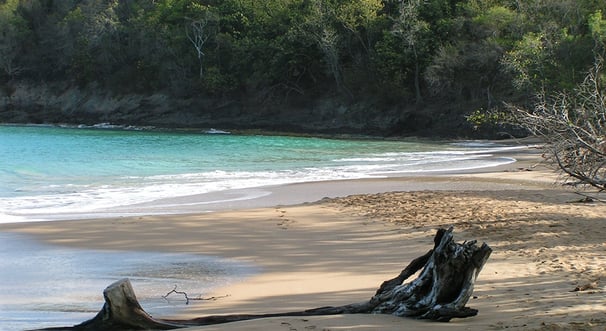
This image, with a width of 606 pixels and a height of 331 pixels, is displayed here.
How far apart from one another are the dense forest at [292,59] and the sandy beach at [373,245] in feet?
82.7

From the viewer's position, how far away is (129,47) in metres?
66.0

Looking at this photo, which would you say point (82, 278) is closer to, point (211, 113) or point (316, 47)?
point (316, 47)

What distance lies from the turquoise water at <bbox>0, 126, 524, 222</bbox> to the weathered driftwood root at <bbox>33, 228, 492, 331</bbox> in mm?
8098

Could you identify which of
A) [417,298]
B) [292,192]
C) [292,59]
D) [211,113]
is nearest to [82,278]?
[417,298]

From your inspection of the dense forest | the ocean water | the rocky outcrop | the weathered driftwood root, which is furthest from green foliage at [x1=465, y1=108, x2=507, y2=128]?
the weathered driftwood root

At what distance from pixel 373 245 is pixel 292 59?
45042 mm

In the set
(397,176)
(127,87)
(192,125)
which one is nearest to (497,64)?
(192,125)

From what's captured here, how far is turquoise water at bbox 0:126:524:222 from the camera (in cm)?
1595

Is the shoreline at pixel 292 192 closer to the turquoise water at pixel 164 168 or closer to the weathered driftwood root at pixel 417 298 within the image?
the turquoise water at pixel 164 168

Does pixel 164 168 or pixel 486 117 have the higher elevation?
pixel 486 117

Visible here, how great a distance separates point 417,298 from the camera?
5793 millimetres

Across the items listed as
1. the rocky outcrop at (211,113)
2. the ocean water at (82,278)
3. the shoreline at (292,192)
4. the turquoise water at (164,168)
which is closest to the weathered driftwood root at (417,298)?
the ocean water at (82,278)

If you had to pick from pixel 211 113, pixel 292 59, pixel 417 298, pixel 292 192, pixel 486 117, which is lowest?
pixel 292 192

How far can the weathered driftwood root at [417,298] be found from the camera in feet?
18.3
